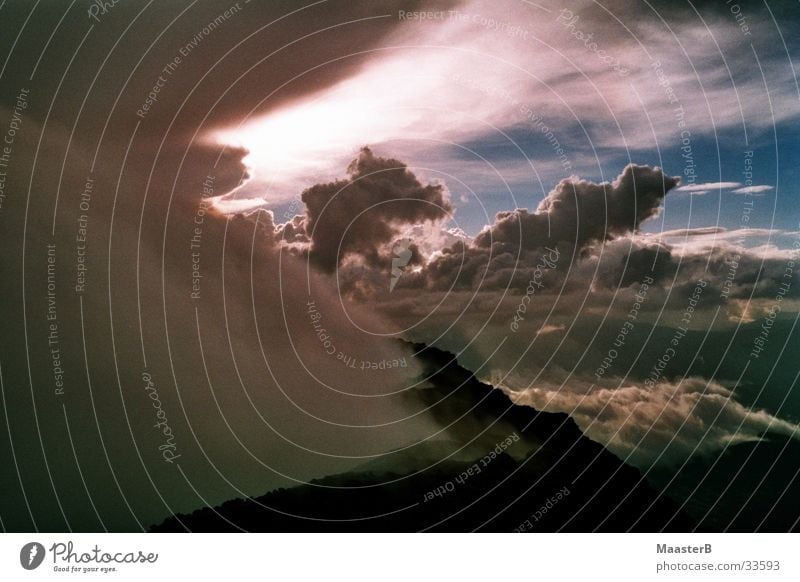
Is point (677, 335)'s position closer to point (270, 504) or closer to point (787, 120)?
point (787, 120)

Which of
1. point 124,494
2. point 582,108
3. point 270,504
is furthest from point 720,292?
point 124,494

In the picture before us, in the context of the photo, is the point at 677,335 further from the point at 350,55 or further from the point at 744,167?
the point at 350,55

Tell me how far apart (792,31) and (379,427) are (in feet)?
16.8

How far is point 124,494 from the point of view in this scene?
6.70 metres

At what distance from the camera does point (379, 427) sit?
6887 mm

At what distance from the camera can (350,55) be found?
22.5 feet

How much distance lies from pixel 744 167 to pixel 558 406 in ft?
8.94

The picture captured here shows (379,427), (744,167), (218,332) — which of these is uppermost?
(744,167)

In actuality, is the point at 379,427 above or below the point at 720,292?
below

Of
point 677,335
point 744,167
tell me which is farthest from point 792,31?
point 677,335

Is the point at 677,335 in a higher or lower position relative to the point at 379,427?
higher

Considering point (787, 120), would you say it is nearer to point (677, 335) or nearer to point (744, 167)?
point (744, 167)

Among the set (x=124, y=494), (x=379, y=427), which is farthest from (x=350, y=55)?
(x=124, y=494)

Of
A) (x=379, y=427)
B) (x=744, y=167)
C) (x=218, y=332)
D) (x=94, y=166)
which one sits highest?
(x=94, y=166)
